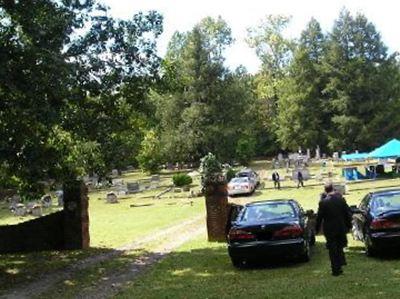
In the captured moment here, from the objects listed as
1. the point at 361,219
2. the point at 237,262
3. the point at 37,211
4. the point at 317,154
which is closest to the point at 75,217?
the point at 237,262

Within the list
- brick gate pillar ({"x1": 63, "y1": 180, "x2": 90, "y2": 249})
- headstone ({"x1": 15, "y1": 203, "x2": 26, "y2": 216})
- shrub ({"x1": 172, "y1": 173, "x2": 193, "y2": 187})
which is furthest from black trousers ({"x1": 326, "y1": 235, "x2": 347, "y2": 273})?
shrub ({"x1": 172, "y1": 173, "x2": 193, "y2": 187})

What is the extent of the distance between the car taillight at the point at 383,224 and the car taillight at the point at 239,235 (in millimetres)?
2414

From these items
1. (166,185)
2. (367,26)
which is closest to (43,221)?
(166,185)

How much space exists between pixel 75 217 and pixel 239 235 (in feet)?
28.7

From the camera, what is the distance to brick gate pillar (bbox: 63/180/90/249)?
64.9ft

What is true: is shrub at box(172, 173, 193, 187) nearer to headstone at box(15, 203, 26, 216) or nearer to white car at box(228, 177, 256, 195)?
white car at box(228, 177, 256, 195)

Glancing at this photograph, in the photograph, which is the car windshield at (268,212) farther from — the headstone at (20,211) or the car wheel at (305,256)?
the headstone at (20,211)

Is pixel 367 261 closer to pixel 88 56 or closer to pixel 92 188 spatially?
pixel 88 56

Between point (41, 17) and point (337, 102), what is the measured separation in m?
63.3

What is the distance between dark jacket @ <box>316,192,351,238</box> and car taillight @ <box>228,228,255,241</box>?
5.69 feet

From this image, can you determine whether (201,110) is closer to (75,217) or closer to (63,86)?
(75,217)

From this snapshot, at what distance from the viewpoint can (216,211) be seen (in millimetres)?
18719

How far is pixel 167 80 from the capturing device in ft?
60.7

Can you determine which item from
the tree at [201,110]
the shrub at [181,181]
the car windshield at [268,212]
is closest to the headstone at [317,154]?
the tree at [201,110]
